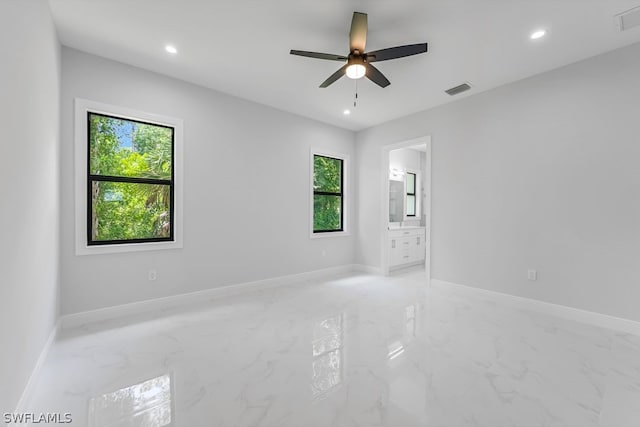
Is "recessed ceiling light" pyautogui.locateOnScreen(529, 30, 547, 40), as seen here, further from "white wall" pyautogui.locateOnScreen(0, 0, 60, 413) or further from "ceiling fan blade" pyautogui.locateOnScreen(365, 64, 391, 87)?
"white wall" pyautogui.locateOnScreen(0, 0, 60, 413)

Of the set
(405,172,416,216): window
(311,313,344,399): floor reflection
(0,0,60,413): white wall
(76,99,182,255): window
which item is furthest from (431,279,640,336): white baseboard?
(0,0,60,413): white wall

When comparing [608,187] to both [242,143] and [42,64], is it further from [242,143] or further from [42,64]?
[42,64]

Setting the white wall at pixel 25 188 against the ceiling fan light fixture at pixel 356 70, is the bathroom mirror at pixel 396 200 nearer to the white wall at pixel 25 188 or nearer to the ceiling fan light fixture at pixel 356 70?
the ceiling fan light fixture at pixel 356 70

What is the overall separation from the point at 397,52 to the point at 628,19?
2034mm

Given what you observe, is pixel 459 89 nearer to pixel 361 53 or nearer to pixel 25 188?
pixel 361 53

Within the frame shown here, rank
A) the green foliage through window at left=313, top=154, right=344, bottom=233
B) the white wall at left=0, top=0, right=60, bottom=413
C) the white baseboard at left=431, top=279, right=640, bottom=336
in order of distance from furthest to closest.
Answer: the green foliage through window at left=313, top=154, right=344, bottom=233 < the white baseboard at left=431, top=279, right=640, bottom=336 < the white wall at left=0, top=0, right=60, bottom=413

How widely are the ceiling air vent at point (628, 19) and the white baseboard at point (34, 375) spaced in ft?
17.3

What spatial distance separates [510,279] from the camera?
3.61 metres

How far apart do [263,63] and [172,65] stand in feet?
3.64

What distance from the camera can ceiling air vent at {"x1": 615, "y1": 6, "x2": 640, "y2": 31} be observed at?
89.7 inches

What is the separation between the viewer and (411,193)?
6934mm

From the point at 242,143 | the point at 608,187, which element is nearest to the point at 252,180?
the point at 242,143

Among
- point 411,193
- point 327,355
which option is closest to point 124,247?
point 327,355

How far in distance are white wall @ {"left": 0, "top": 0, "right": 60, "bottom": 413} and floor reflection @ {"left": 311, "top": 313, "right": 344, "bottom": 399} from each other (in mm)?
1693
